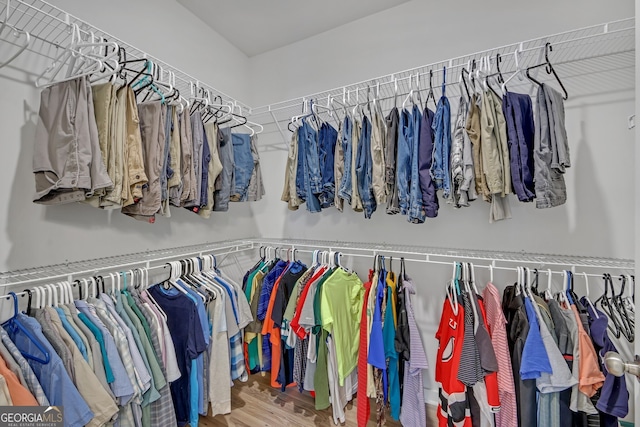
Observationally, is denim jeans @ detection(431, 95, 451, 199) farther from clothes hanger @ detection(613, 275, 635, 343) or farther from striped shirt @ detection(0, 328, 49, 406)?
striped shirt @ detection(0, 328, 49, 406)

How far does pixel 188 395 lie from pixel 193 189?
117 cm

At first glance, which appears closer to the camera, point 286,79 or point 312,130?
point 312,130

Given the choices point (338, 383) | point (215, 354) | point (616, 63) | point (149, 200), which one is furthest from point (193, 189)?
point (616, 63)

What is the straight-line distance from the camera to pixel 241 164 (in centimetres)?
205

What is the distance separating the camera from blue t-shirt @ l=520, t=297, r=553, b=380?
1.24 metres

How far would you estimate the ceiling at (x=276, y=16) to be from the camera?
7.00 feet

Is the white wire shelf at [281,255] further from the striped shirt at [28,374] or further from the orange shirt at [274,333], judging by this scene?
the orange shirt at [274,333]

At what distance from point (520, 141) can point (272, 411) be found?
2.21 meters

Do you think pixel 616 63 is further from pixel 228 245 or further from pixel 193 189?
pixel 228 245

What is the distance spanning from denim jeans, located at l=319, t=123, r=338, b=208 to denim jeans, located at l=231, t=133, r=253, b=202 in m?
0.55

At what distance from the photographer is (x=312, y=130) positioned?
6.37 ft

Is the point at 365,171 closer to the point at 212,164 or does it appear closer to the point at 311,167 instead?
the point at 311,167

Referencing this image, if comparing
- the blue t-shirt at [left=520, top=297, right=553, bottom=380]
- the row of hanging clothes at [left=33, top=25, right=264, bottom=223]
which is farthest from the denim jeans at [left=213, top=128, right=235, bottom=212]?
the blue t-shirt at [left=520, top=297, right=553, bottom=380]

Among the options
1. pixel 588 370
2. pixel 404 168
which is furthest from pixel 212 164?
pixel 588 370
